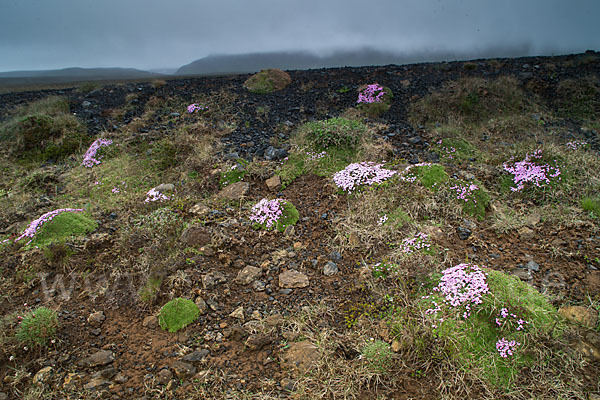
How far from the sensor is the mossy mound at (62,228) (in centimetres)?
550

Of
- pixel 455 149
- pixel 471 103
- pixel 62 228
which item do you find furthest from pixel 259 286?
pixel 471 103

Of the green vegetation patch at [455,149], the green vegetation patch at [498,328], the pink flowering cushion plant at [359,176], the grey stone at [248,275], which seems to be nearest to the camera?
the green vegetation patch at [498,328]

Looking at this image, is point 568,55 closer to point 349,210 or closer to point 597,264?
point 597,264

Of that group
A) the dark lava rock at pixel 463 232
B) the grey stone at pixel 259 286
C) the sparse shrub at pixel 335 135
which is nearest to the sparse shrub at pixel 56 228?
the grey stone at pixel 259 286

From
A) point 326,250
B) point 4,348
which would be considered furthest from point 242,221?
point 4,348

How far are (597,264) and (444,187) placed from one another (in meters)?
2.29

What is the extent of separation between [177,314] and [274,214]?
2.31 metres

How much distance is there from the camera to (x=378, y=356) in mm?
3498

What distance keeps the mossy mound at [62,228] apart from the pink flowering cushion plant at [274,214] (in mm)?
2936

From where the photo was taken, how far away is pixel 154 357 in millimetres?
3695

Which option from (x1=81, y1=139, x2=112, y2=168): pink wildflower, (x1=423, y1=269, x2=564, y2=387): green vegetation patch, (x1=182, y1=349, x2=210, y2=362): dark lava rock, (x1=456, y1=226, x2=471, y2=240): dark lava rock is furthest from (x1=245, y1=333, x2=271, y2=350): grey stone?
(x1=81, y1=139, x2=112, y2=168): pink wildflower

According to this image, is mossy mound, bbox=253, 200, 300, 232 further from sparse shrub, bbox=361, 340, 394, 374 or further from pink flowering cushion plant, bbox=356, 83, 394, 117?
pink flowering cushion plant, bbox=356, 83, 394, 117

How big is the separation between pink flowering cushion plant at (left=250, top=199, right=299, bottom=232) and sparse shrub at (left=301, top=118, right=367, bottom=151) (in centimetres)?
216

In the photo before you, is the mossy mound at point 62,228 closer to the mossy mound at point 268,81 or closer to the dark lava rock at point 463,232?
the dark lava rock at point 463,232
